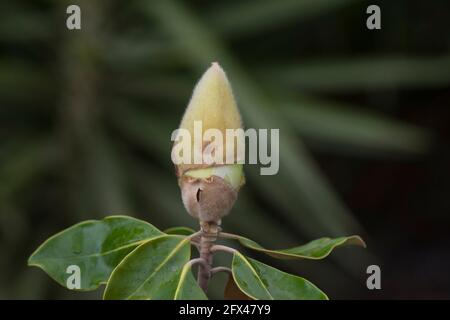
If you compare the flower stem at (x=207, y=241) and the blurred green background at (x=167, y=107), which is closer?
the flower stem at (x=207, y=241)

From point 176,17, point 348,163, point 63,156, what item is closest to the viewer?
point 176,17

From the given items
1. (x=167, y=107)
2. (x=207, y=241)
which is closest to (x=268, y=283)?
(x=207, y=241)

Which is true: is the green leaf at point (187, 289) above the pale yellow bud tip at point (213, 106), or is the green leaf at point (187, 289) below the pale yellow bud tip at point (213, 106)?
below

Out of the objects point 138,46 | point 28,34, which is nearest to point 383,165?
point 138,46

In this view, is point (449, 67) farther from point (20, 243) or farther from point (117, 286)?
point (117, 286)

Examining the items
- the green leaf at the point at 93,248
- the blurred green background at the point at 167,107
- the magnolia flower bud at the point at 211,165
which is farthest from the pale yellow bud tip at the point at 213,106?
the blurred green background at the point at 167,107

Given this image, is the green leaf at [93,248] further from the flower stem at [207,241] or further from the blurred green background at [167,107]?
the blurred green background at [167,107]

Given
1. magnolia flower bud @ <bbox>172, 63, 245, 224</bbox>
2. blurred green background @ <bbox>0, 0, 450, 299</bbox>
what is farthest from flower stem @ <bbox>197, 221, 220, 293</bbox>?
blurred green background @ <bbox>0, 0, 450, 299</bbox>
